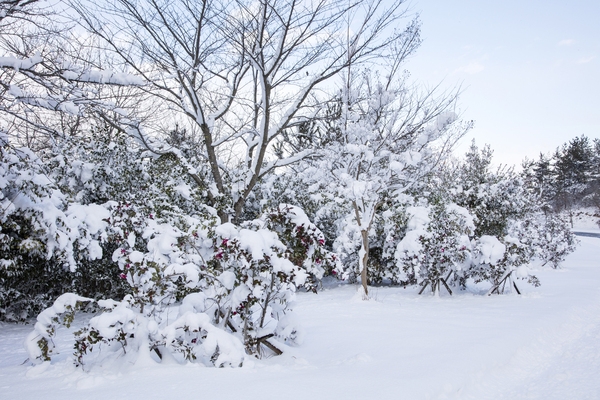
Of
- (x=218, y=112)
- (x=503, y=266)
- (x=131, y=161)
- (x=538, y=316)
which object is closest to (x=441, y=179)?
(x=503, y=266)

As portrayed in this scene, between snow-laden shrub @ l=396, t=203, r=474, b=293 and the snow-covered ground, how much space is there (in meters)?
1.23

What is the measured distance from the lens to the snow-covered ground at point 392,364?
304cm

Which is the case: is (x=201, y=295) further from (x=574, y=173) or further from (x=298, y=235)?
(x=574, y=173)

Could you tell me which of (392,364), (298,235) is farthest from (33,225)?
(392,364)

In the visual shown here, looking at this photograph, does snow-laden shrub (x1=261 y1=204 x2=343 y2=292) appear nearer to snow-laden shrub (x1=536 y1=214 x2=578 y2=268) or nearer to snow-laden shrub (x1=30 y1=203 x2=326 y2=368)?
snow-laden shrub (x1=30 y1=203 x2=326 y2=368)

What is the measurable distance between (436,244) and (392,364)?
5.17m

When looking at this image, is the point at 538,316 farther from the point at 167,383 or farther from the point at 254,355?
the point at 167,383

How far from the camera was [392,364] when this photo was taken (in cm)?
405

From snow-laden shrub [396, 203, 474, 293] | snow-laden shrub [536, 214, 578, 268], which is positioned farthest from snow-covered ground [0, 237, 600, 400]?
snow-laden shrub [536, 214, 578, 268]

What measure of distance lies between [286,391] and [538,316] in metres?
5.65

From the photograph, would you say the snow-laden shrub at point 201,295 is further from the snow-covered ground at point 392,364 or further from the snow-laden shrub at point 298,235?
the snow-covered ground at point 392,364

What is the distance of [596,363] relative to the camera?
4.66 meters

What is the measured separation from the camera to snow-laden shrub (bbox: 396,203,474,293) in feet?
28.3

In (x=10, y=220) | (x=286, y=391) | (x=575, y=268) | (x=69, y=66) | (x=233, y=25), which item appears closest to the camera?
(x=286, y=391)
